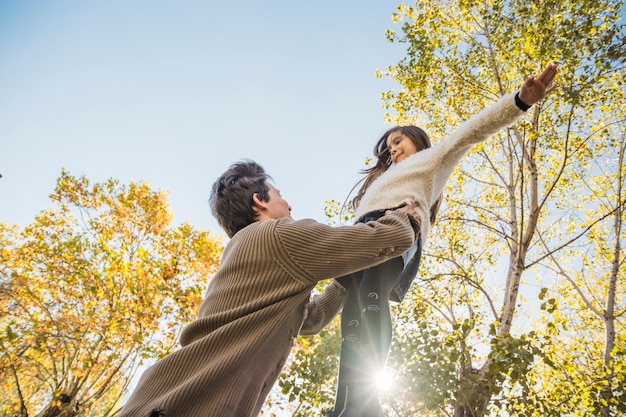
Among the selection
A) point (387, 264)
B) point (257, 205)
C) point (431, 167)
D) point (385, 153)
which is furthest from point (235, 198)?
point (385, 153)

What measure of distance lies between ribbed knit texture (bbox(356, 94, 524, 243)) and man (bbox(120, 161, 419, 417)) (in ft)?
1.92

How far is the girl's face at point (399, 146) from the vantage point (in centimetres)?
270

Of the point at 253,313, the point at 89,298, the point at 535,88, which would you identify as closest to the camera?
the point at 253,313

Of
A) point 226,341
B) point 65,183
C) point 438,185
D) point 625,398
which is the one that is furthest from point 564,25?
point 65,183

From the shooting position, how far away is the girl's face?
2.70m

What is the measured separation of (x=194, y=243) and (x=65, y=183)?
17.9 feet

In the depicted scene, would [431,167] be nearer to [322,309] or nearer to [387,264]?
[387,264]

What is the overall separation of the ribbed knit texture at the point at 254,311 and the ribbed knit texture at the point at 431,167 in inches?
26.9

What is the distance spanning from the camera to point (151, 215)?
1292cm

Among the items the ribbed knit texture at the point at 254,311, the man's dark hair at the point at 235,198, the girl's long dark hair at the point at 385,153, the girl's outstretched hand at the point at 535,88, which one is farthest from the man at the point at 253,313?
the girl's long dark hair at the point at 385,153

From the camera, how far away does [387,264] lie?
80.4 inches

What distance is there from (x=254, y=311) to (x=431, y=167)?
1.55 meters

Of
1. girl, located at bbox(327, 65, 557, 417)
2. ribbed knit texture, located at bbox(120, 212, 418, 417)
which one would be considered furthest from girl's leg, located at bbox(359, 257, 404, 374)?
ribbed knit texture, located at bbox(120, 212, 418, 417)

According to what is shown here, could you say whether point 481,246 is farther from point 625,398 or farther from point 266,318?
point 266,318
